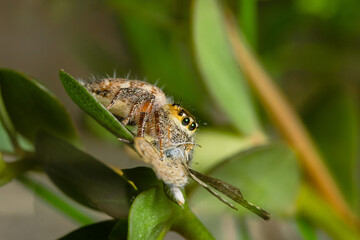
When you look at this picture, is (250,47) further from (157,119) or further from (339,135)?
(157,119)

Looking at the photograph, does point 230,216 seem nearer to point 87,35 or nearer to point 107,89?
point 107,89

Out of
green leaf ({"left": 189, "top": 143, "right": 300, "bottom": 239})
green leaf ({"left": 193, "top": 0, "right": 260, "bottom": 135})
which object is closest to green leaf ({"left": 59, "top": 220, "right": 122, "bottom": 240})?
green leaf ({"left": 189, "top": 143, "right": 300, "bottom": 239})

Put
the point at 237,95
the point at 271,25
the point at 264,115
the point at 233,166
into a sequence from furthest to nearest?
the point at 271,25 → the point at 264,115 → the point at 237,95 → the point at 233,166

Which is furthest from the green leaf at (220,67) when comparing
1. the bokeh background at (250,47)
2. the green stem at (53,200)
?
the green stem at (53,200)

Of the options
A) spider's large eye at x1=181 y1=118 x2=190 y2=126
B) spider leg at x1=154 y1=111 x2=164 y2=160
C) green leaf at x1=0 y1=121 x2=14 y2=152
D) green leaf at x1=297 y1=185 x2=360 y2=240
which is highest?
green leaf at x1=297 y1=185 x2=360 y2=240

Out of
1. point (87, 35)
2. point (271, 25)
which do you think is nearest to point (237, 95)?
point (271, 25)

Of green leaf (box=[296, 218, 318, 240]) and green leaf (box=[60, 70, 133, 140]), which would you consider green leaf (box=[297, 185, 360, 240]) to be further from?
green leaf (box=[60, 70, 133, 140])

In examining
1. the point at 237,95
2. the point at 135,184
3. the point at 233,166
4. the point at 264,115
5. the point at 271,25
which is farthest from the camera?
the point at 271,25
